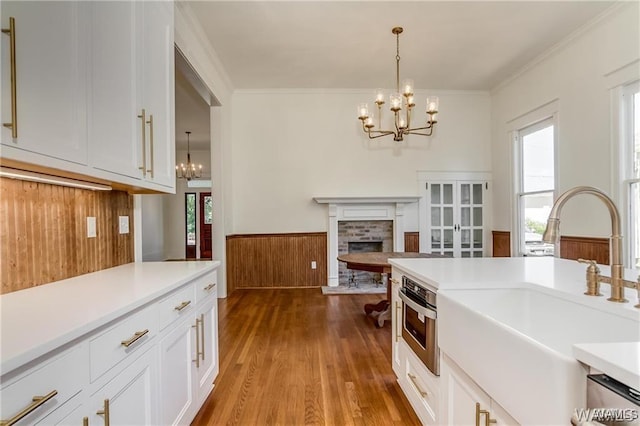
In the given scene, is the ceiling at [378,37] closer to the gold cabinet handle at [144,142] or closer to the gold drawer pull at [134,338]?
the gold cabinet handle at [144,142]

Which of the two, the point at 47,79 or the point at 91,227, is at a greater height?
the point at 47,79

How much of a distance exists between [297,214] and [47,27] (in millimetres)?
4369

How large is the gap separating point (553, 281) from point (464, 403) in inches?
26.9

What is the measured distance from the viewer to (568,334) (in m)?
1.19

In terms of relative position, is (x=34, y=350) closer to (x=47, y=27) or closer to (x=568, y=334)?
(x=47, y=27)

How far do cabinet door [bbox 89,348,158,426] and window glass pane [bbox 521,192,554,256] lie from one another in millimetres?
4903

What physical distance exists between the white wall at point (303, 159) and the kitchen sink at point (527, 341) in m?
4.03

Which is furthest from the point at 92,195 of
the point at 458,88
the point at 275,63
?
the point at 458,88

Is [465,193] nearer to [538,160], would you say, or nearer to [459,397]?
[538,160]

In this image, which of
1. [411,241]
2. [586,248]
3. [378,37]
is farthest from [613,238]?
[411,241]

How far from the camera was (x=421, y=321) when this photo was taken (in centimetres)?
161

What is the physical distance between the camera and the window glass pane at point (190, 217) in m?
8.64

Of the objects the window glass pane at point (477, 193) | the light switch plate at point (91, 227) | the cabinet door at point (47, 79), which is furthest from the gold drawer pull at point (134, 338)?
the window glass pane at point (477, 193)

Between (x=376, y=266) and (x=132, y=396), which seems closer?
(x=132, y=396)
